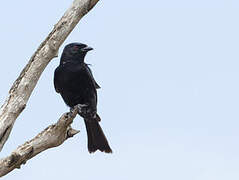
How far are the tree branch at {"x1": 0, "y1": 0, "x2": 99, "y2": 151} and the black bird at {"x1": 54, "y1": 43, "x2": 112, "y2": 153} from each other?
81.9 inches

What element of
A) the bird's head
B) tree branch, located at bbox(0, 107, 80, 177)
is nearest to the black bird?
the bird's head

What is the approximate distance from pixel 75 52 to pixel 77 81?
0.45 m

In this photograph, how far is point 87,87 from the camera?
312 inches

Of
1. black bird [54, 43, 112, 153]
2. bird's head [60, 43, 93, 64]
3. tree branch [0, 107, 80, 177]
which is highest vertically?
bird's head [60, 43, 93, 64]

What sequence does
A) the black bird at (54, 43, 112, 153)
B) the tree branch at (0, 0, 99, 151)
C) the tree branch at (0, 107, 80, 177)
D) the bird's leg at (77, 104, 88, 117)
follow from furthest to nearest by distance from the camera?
1. the bird's leg at (77, 104, 88, 117)
2. the black bird at (54, 43, 112, 153)
3. the tree branch at (0, 0, 99, 151)
4. the tree branch at (0, 107, 80, 177)

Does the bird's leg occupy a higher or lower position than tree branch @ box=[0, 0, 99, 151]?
higher

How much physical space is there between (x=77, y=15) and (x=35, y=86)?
827mm

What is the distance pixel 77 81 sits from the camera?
25.7 ft

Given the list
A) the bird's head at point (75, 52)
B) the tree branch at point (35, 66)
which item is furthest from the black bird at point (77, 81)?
the tree branch at point (35, 66)

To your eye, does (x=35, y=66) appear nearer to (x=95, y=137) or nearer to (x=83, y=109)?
(x=83, y=109)

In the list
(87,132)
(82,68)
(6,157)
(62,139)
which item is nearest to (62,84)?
(82,68)

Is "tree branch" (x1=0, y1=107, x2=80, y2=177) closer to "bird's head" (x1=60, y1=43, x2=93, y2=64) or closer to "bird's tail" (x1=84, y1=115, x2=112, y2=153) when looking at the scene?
"bird's head" (x1=60, y1=43, x2=93, y2=64)

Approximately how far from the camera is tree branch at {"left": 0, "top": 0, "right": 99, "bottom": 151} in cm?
534

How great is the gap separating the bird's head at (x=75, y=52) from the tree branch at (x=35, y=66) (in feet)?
7.17
